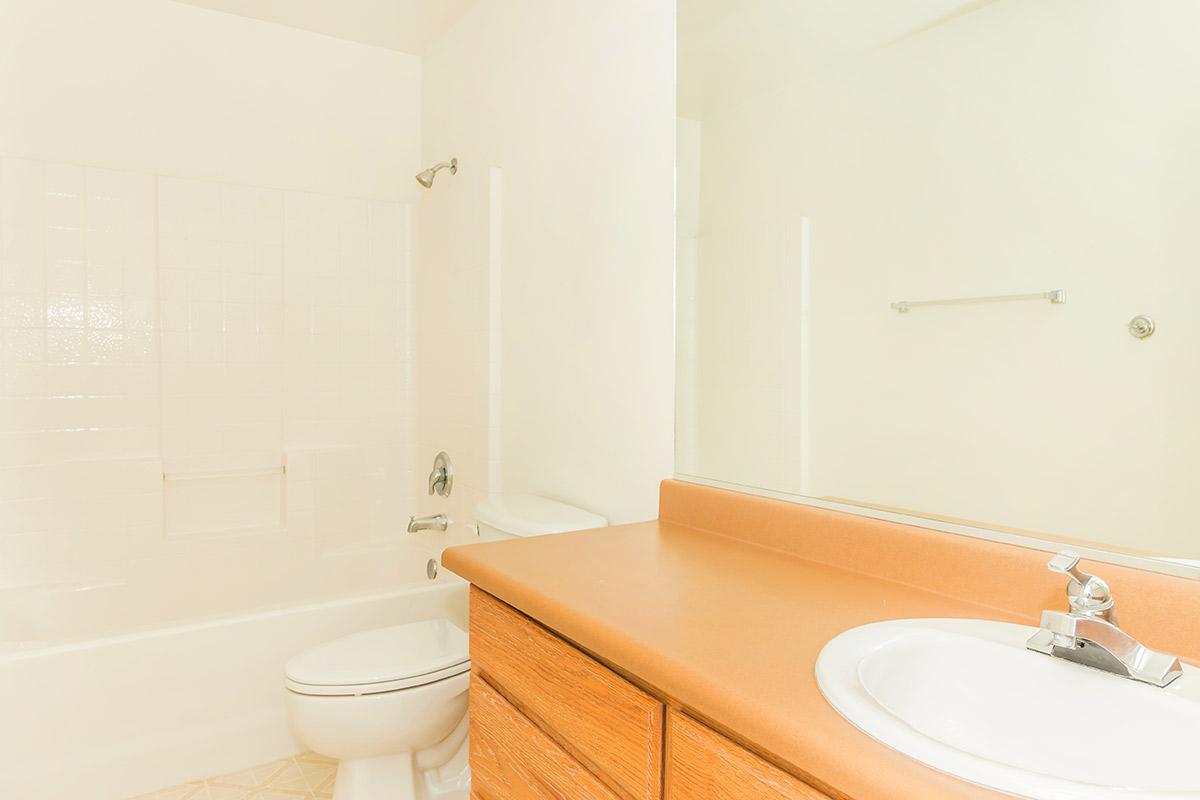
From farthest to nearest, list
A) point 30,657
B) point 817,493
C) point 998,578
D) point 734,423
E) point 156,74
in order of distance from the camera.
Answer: point 156,74, point 30,657, point 734,423, point 817,493, point 998,578

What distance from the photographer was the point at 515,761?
108 cm

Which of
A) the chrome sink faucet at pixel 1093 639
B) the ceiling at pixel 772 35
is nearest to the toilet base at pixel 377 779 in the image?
the chrome sink faucet at pixel 1093 639

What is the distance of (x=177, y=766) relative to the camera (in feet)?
5.98

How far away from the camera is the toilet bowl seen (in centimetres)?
158

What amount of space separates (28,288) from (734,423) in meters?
2.42

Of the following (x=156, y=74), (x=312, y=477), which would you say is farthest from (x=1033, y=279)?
(x=156, y=74)

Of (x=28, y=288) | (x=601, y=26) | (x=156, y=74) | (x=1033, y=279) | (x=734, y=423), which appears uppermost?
(x=156, y=74)

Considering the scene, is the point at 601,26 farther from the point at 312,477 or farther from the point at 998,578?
the point at 312,477

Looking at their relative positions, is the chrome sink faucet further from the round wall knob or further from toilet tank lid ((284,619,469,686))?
toilet tank lid ((284,619,469,686))

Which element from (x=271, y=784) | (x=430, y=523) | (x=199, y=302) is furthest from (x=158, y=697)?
(x=199, y=302)

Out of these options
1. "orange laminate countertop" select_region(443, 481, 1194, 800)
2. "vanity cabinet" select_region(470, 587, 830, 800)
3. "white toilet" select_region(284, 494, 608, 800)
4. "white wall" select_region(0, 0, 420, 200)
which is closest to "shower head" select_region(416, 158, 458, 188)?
"white wall" select_region(0, 0, 420, 200)

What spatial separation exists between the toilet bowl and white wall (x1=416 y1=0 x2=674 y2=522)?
56cm

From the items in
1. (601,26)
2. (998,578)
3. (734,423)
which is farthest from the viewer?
(601,26)

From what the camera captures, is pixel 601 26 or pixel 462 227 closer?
pixel 601 26
